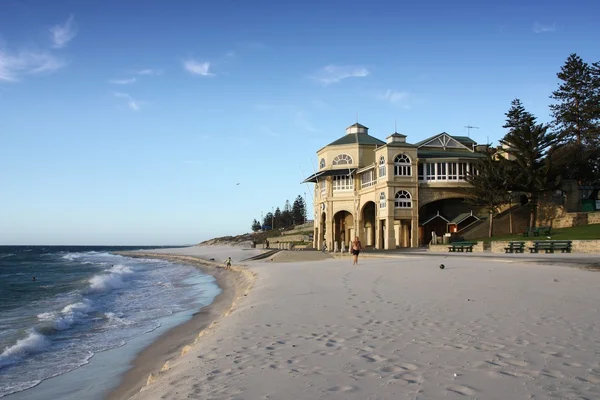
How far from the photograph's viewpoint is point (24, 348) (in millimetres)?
11406

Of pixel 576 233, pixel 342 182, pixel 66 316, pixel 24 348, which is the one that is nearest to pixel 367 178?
pixel 342 182

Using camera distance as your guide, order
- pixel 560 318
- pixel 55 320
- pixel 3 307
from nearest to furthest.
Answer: pixel 560 318 → pixel 55 320 → pixel 3 307

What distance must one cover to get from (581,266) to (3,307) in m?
22.3

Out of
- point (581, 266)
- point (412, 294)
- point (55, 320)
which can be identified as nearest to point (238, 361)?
point (412, 294)

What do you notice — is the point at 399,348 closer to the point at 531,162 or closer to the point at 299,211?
the point at 531,162

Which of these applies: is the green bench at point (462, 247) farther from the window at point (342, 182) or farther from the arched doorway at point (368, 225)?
the window at point (342, 182)

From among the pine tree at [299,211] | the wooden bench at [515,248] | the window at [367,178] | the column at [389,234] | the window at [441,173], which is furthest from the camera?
the pine tree at [299,211]

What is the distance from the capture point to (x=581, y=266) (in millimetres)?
16438

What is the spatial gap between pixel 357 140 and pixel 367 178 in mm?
5853

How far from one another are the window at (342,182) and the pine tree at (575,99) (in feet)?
63.8

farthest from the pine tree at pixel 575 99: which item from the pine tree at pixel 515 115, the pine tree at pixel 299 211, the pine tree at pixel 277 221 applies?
the pine tree at pixel 277 221

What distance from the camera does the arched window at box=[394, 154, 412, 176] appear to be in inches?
1619

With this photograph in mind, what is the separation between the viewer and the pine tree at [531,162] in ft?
116

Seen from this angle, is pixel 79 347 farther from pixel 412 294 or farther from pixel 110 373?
pixel 412 294
